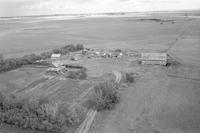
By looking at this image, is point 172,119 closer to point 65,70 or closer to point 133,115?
point 133,115

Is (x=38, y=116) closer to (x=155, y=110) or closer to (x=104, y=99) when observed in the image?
(x=104, y=99)

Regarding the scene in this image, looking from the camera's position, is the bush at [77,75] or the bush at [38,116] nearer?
the bush at [38,116]

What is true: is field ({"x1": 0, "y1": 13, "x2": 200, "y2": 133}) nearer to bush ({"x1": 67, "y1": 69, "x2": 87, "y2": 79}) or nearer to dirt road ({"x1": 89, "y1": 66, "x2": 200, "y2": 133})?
dirt road ({"x1": 89, "y1": 66, "x2": 200, "y2": 133})

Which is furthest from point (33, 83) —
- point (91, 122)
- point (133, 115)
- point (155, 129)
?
point (155, 129)

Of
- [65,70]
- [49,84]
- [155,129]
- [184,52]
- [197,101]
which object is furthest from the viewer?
[184,52]

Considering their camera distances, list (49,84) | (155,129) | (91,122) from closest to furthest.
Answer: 1. (155,129)
2. (91,122)
3. (49,84)

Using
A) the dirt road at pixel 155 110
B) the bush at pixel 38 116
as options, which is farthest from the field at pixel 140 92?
the bush at pixel 38 116

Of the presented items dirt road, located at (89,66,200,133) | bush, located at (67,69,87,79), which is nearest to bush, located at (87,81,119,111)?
dirt road, located at (89,66,200,133)

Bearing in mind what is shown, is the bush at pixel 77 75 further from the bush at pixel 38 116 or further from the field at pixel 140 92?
the bush at pixel 38 116
